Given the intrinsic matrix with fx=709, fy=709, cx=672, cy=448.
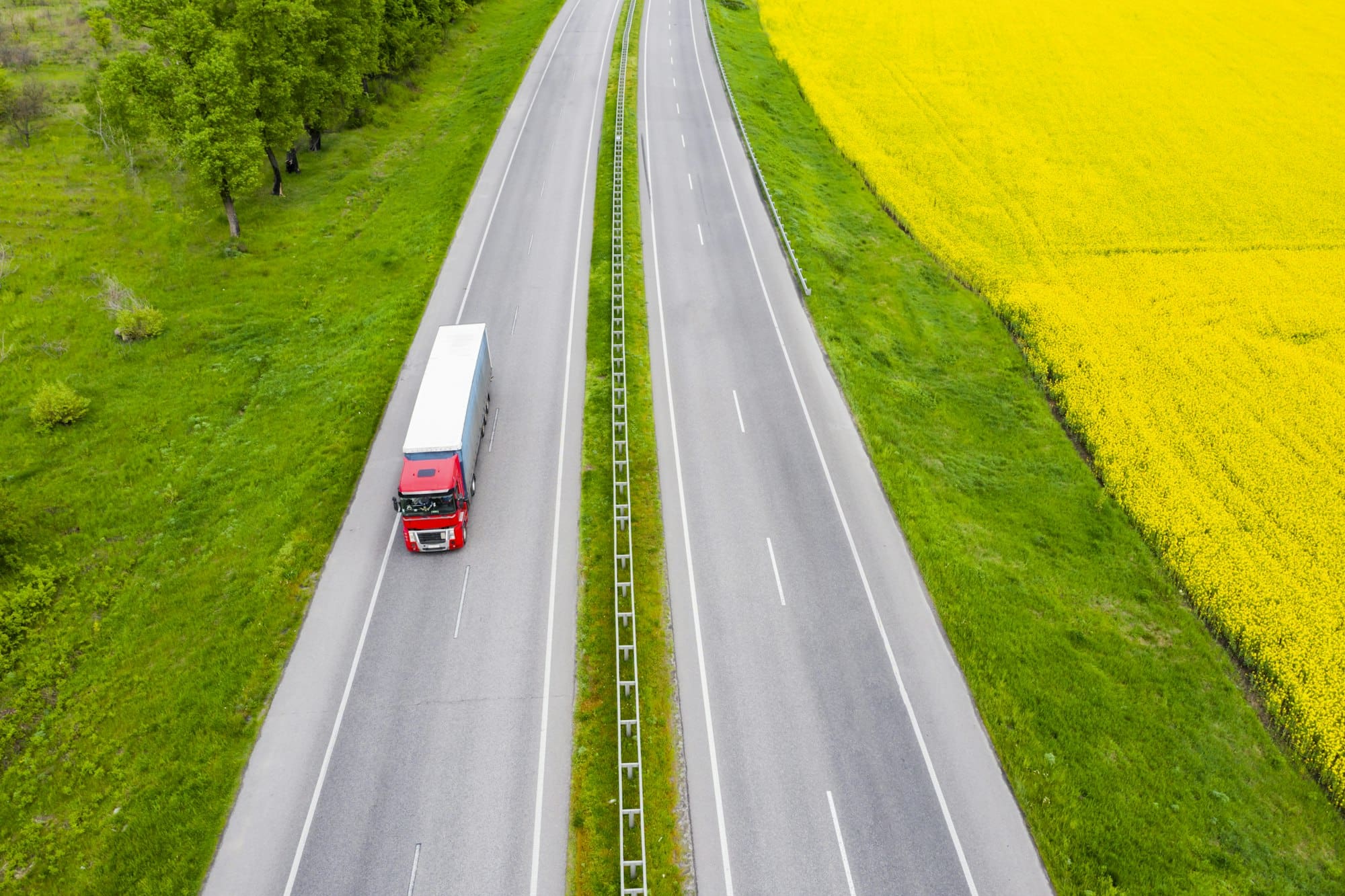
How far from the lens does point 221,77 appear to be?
126ft

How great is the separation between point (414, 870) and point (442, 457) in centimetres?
1244

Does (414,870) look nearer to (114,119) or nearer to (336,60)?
(114,119)

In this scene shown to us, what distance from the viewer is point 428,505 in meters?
23.7

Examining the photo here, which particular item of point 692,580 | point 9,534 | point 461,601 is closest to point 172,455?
point 9,534

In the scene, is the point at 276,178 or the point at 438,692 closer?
the point at 438,692

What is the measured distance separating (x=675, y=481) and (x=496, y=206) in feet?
89.1

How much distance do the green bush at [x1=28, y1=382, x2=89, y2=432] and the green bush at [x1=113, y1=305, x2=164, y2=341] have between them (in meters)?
4.95

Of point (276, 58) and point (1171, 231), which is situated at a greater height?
point (276, 58)

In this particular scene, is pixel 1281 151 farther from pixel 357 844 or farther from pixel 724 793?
pixel 357 844

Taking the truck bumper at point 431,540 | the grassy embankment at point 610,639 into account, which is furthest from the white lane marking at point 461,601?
the grassy embankment at point 610,639

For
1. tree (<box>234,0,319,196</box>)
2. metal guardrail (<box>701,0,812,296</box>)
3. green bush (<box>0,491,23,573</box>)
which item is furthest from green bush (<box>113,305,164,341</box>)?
metal guardrail (<box>701,0,812,296</box>)

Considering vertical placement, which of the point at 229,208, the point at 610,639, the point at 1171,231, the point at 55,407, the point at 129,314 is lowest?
the point at 610,639

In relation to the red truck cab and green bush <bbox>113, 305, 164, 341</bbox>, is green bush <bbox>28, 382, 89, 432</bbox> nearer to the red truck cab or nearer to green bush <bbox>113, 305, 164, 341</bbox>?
green bush <bbox>113, 305, 164, 341</bbox>

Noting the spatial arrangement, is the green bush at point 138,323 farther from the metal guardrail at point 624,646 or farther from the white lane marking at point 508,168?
the metal guardrail at point 624,646
